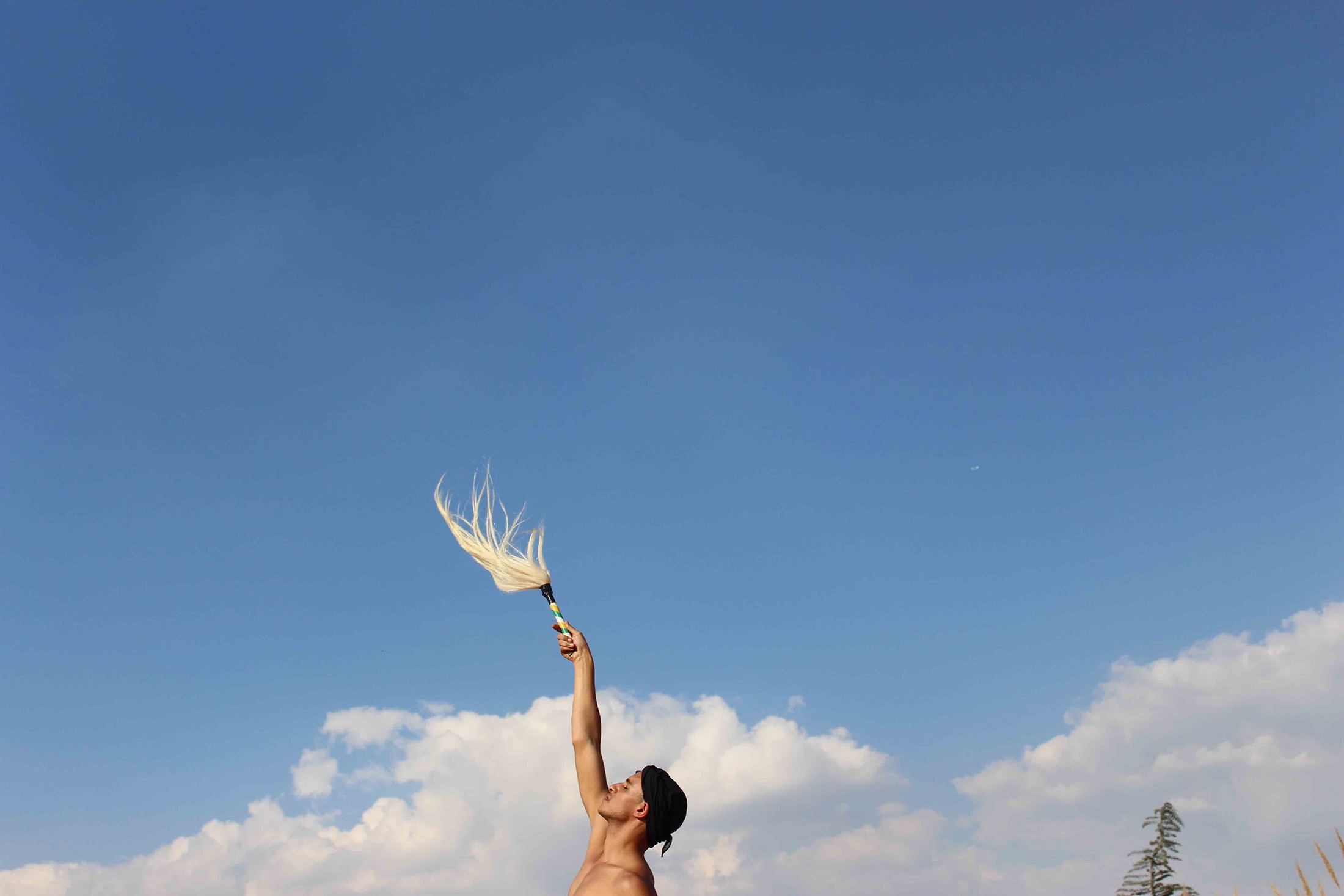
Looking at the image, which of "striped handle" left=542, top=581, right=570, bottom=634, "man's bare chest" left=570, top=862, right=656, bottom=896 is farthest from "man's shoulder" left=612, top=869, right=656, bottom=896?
"striped handle" left=542, top=581, right=570, bottom=634

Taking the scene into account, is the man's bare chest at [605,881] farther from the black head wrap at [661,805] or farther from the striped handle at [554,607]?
the striped handle at [554,607]

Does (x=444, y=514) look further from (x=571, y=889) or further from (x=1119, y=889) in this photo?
(x=1119, y=889)

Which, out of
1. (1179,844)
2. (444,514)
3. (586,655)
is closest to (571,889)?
(586,655)

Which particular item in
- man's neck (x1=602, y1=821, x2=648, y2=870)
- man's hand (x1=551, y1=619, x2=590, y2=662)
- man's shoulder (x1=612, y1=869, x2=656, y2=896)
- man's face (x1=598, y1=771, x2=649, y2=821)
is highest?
man's hand (x1=551, y1=619, x2=590, y2=662)

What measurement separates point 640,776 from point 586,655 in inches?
47.2

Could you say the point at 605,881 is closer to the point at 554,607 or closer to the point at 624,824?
the point at 624,824

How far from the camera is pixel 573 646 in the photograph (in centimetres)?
737

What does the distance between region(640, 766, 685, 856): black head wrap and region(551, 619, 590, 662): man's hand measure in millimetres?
1201

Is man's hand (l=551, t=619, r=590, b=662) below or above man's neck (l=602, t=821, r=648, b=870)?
above

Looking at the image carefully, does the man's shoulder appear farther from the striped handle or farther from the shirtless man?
the striped handle

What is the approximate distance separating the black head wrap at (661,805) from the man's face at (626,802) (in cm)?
4

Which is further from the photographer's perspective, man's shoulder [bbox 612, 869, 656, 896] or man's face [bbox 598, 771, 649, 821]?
man's face [bbox 598, 771, 649, 821]

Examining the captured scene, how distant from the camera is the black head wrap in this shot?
20.3 ft

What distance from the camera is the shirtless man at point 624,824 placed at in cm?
600
